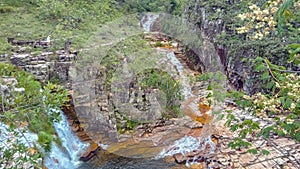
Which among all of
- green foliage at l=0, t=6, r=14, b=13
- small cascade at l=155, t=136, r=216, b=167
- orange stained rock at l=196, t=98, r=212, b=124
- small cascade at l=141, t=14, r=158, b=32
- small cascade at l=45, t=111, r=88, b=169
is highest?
green foliage at l=0, t=6, r=14, b=13

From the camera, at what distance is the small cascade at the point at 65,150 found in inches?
179

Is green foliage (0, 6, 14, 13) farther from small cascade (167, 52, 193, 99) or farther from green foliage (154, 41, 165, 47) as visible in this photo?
small cascade (167, 52, 193, 99)

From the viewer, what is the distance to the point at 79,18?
9.68 metres

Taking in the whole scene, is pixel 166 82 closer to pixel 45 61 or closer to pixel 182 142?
pixel 182 142

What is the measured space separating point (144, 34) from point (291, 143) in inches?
253

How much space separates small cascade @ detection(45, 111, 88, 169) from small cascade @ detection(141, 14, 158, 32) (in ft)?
21.1

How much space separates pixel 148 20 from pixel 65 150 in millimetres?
7718

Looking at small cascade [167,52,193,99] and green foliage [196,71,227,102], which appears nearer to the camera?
green foliage [196,71,227,102]

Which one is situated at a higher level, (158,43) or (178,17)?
(178,17)

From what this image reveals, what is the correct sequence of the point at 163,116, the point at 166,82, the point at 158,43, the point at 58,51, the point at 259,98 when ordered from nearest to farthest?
the point at 259,98 → the point at 163,116 → the point at 166,82 → the point at 58,51 → the point at 158,43

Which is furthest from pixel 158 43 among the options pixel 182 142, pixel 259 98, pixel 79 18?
pixel 259 98

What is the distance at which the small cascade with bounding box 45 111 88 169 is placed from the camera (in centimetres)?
454

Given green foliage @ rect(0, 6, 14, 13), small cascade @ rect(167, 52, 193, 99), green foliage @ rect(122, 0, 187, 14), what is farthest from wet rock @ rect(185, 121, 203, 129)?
green foliage @ rect(0, 6, 14, 13)

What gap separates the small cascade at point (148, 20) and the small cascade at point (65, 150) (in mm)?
6444
